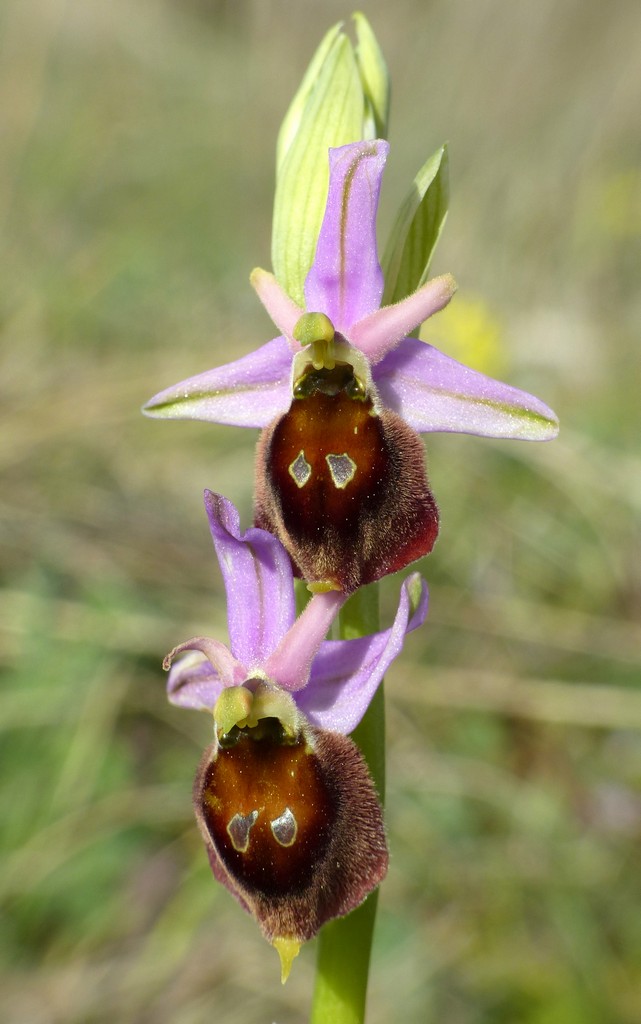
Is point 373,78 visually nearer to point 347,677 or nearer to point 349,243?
point 349,243

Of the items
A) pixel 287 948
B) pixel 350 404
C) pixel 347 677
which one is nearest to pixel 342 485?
pixel 350 404

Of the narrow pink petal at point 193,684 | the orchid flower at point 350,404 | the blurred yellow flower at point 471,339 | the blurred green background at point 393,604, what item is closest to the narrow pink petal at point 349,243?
the orchid flower at point 350,404

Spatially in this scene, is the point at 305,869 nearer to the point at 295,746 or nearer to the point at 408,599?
the point at 295,746

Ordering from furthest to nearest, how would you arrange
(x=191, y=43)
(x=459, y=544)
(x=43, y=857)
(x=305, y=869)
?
(x=191, y=43), (x=459, y=544), (x=43, y=857), (x=305, y=869)

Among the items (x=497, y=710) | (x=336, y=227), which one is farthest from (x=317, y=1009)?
(x=497, y=710)

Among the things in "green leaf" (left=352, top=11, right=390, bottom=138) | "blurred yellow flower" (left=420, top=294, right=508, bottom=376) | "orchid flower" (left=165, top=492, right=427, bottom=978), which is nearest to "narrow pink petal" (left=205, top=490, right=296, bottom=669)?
"orchid flower" (left=165, top=492, right=427, bottom=978)

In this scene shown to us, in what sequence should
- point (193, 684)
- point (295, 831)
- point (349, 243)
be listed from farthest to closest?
point (193, 684), point (349, 243), point (295, 831)
